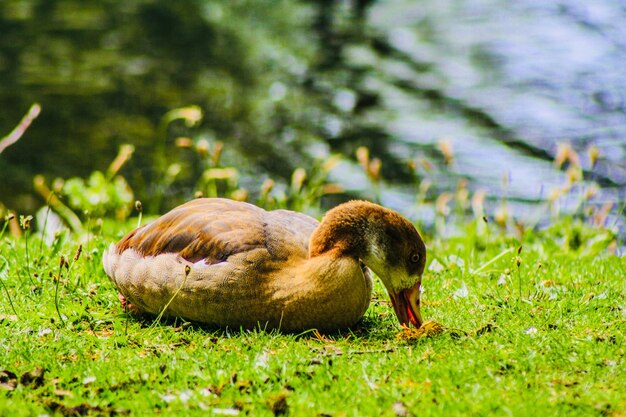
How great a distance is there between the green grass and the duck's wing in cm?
48

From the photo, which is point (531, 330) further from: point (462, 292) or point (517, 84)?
point (517, 84)

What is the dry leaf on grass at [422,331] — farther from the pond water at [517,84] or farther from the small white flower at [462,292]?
the pond water at [517,84]

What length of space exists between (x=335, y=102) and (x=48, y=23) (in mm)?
9012

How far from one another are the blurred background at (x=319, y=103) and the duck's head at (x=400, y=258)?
257cm

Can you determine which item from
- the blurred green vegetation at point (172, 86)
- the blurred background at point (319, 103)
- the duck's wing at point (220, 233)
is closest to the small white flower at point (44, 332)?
the duck's wing at point (220, 233)

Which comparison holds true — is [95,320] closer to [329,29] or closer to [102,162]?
[102,162]

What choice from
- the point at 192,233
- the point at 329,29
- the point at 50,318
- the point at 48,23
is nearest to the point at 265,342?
the point at 192,233

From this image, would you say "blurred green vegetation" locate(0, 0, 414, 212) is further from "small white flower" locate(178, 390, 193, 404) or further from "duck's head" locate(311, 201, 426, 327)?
"small white flower" locate(178, 390, 193, 404)

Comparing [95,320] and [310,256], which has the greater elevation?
[310,256]

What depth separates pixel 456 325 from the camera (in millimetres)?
5656

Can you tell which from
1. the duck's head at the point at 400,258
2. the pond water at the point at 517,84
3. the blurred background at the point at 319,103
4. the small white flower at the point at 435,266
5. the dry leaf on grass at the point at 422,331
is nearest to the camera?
the dry leaf on grass at the point at 422,331

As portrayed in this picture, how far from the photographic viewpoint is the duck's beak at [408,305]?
5.61 meters

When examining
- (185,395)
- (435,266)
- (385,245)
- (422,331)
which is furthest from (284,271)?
(435,266)

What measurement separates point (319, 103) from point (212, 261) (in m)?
10.7
